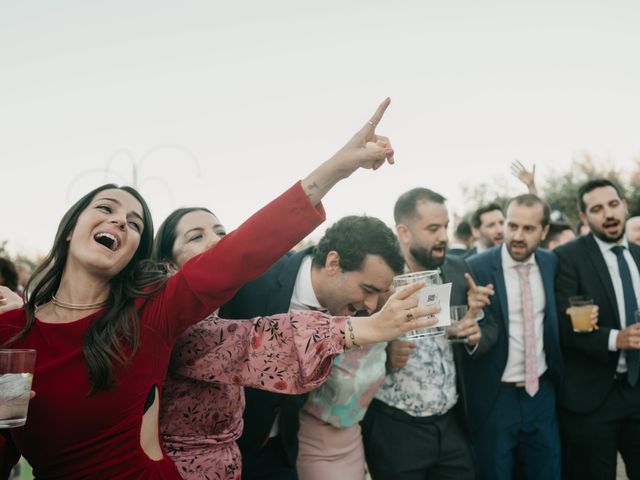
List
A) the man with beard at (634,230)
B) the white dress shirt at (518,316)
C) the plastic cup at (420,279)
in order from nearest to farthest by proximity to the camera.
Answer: the plastic cup at (420,279), the white dress shirt at (518,316), the man with beard at (634,230)

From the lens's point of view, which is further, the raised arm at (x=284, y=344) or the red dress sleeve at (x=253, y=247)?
the raised arm at (x=284, y=344)

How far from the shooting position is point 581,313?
376cm

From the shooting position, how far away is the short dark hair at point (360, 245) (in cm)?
292

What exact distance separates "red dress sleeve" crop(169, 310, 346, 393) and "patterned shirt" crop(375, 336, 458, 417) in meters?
1.67

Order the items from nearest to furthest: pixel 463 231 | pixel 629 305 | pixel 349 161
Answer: pixel 349 161, pixel 629 305, pixel 463 231

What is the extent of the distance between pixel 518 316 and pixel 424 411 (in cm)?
131

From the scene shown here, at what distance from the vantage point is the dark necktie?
397cm

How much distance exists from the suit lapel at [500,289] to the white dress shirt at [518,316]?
0.20 feet

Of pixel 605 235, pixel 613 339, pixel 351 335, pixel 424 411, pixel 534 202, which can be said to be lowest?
pixel 424 411

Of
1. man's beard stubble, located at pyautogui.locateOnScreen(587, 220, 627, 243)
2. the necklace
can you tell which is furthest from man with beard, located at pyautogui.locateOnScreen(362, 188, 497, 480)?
the necklace

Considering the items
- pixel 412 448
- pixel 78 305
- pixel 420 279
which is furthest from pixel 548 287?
pixel 78 305

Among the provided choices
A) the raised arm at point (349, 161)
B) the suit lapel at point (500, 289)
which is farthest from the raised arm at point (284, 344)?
the suit lapel at point (500, 289)

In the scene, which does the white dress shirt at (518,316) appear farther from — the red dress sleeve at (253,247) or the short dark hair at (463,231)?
the short dark hair at (463,231)

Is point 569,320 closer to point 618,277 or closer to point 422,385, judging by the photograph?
point 618,277
